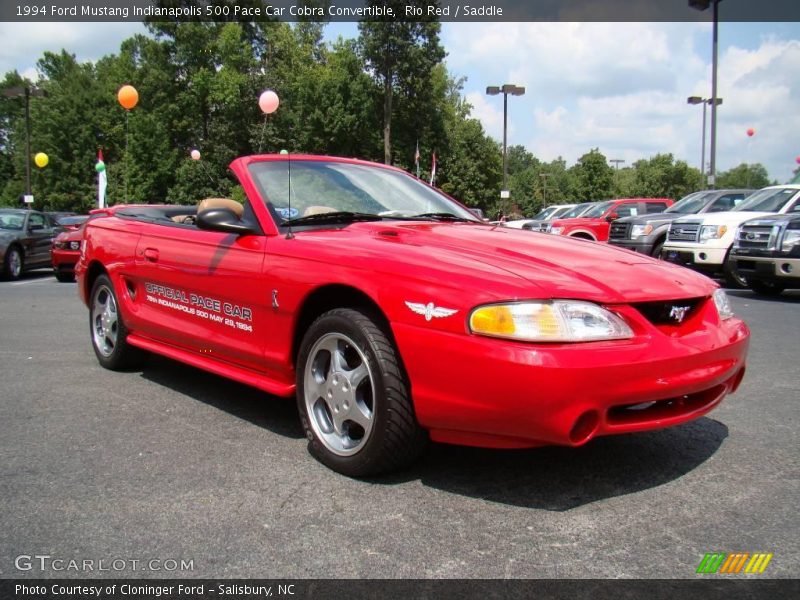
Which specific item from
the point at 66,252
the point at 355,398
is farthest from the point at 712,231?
the point at 66,252

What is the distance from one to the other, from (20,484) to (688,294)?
2.98m

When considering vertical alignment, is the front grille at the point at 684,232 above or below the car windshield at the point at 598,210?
below

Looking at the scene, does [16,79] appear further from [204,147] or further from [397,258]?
[397,258]

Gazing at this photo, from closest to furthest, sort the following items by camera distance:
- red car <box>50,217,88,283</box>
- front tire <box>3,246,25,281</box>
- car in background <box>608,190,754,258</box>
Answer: red car <box>50,217,88,283</box>, car in background <box>608,190,754,258</box>, front tire <box>3,246,25,281</box>

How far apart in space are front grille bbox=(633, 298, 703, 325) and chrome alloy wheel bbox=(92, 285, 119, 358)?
371 cm

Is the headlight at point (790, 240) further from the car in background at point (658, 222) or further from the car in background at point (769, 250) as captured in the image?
the car in background at point (658, 222)

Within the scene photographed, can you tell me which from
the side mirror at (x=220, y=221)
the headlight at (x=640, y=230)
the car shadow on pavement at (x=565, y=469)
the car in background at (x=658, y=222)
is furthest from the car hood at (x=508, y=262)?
the headlight at (x=640, y=230)

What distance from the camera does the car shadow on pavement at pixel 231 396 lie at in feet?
13.0

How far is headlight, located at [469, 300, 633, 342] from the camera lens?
2594mm

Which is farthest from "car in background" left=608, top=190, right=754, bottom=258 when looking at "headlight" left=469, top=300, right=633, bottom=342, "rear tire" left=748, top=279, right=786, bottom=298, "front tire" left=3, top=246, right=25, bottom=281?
"front tire" left=3, top=246, right=25, bottom=281

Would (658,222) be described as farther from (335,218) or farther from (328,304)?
(328,304)

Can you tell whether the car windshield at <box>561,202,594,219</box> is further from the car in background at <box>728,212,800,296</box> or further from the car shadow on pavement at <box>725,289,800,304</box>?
the car in background at <box>728,212,800,296</box>

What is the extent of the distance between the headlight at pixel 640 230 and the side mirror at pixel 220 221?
1228 cm

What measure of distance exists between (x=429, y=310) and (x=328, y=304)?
772mm
